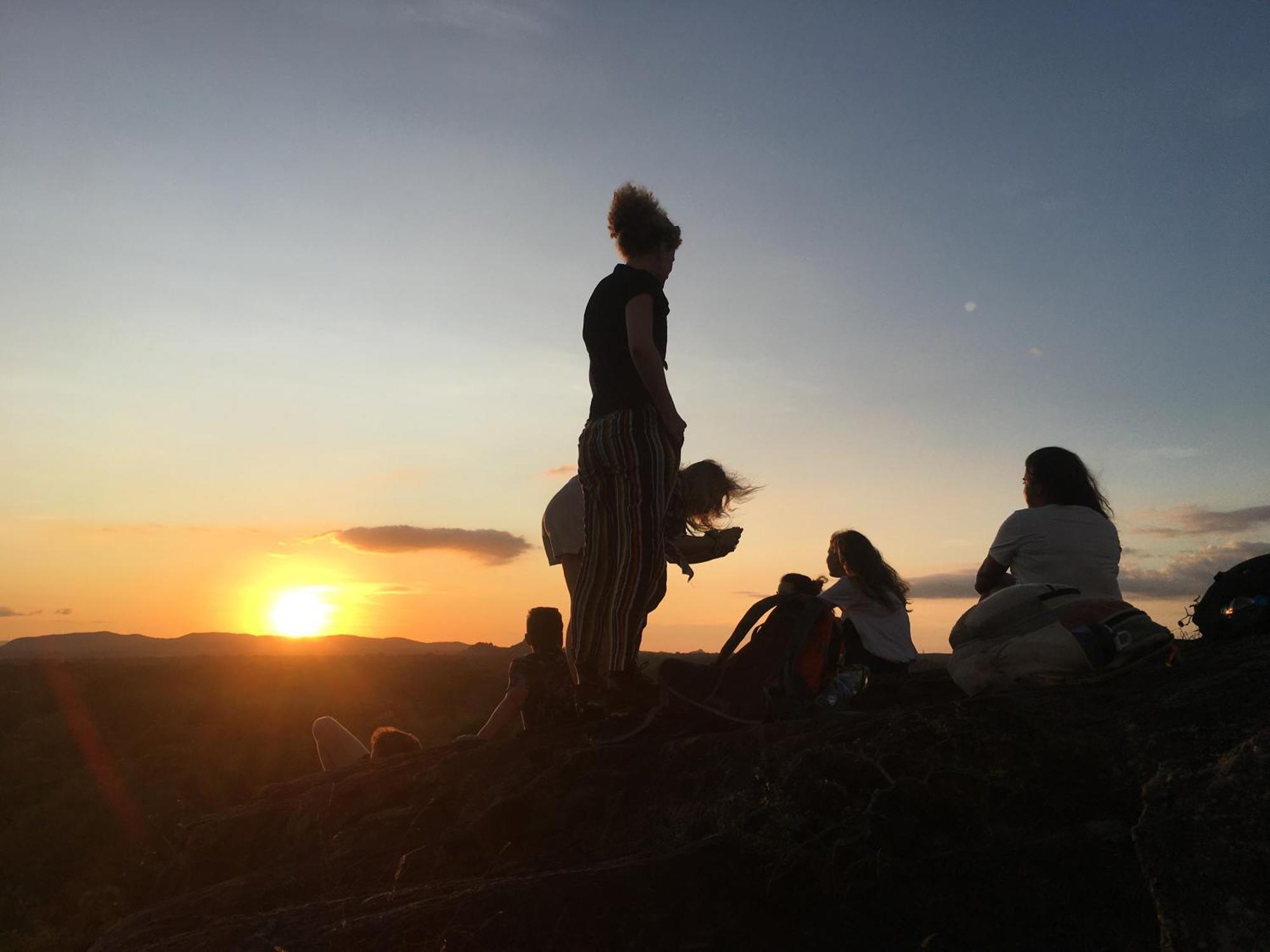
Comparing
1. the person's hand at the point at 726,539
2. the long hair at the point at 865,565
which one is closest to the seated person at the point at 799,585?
the person's hand at the point at 726,539

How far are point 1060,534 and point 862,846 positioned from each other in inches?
105

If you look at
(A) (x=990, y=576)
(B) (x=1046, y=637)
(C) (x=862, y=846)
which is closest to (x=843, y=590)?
(A) (x=990, y=576)

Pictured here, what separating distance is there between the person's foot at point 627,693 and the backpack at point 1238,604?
251 centimetres

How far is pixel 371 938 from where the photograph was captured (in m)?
2.55

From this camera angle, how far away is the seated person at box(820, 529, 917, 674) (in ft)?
20.2

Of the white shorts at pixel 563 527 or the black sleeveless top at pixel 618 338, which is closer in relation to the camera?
the black sleeveless top at pixel 618 338

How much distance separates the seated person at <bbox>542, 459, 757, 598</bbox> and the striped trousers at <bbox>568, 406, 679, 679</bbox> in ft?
0.79

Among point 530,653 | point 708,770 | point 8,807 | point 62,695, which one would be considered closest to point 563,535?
point 530,653

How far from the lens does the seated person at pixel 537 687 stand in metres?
5.25

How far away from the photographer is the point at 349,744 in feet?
19.5

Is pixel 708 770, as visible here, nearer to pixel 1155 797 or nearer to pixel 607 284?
pixel 1155 797

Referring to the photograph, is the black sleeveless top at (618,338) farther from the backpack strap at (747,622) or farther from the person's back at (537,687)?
the person's back at (537,687)

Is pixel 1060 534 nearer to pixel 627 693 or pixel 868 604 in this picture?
pixel 868 604

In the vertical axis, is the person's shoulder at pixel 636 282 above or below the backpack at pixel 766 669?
above
